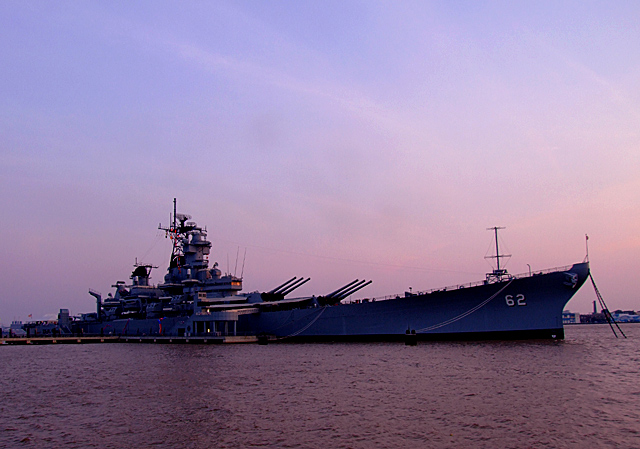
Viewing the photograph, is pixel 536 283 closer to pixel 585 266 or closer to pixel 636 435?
pixel 585 266

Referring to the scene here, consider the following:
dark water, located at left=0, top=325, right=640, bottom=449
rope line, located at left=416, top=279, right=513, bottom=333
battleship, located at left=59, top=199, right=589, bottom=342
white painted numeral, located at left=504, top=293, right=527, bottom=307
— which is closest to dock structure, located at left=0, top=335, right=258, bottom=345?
battleship, located at left=59, top=199, right=589, bottom=342

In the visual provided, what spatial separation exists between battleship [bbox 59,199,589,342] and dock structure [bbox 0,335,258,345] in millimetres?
919

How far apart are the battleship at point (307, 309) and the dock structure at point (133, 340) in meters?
0.92

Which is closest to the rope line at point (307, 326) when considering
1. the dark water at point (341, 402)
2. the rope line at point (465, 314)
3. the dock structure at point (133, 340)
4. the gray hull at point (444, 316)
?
the gray hull at point (444, 316)

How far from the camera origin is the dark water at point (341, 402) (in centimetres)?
1326

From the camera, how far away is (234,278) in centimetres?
5000

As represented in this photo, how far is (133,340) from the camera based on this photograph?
53.4 m

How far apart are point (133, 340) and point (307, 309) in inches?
842

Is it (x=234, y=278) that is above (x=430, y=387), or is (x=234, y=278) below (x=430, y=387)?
above

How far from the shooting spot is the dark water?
1326 centimetres

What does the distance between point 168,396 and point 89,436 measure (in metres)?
5.65

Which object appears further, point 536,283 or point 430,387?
point 536,283

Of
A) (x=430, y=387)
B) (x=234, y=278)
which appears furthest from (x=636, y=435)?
(x=234, y=278)

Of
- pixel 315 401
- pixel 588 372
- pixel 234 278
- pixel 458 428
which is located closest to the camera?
pixel 458 428
